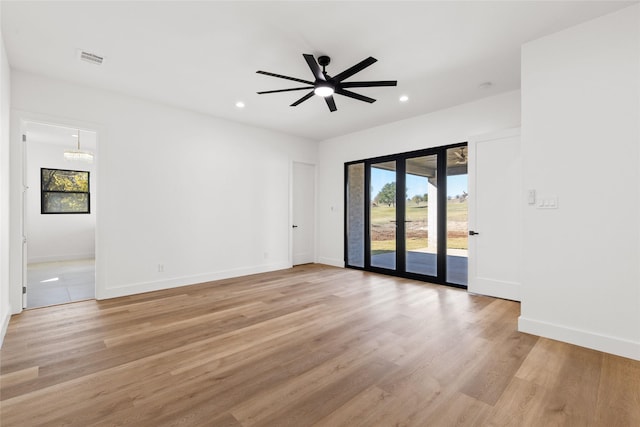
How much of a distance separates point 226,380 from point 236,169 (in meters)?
4.09

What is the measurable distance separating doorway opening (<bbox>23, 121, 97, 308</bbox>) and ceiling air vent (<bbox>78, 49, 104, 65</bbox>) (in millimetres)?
3612

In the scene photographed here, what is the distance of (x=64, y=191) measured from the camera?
748 centimetres

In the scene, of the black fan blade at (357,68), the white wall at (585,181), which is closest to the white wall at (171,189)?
the black fan blade at (357,68)

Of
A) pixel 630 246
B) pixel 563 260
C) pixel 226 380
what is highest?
pixel 630 246

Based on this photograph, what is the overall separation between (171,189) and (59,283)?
8.47 feet

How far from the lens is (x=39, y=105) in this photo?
3.66 m

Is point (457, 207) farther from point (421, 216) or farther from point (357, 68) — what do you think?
point (357, 68)

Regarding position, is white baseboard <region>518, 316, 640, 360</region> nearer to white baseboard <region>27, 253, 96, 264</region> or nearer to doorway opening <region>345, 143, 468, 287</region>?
doorway opening <region>345, 143, 468, 287</region>

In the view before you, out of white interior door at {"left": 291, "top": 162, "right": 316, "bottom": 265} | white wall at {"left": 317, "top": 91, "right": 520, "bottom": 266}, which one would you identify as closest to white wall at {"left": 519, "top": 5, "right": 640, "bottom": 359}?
white wall at {"left": 317, "top": 91, "right": 520, "bottom": 266}

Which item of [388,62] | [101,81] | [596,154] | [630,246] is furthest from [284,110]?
[630,246]

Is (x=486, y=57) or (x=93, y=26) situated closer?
(x=93, y=26)

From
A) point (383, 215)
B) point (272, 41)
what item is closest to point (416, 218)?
point (383, 215)

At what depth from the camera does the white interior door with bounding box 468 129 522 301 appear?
13.1 ft

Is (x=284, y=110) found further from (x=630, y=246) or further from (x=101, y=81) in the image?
(x=630, y=246)
